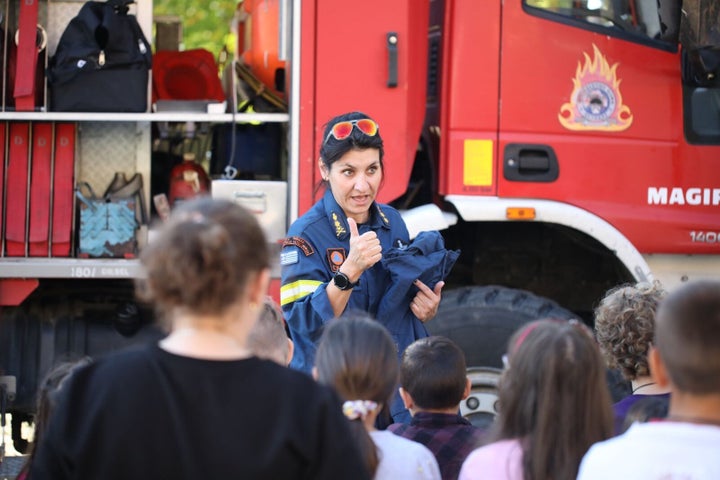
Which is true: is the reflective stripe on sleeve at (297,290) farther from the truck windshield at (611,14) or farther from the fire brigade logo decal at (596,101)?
the truck windshield at (611,14)

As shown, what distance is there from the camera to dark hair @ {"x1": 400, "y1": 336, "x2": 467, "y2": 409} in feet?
9.99

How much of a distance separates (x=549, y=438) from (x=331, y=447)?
669mm

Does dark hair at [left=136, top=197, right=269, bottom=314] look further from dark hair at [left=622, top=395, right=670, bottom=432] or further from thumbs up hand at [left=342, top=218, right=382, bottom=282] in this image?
thumbs up hand at [left=342, top=218, right=382, bottom=282]

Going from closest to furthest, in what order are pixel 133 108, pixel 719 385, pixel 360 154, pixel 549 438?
pixel 719 385 → pixel 549 438 → pixel 360 154 → pixel 133 108

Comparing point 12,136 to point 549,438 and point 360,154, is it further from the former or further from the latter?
point 549,438

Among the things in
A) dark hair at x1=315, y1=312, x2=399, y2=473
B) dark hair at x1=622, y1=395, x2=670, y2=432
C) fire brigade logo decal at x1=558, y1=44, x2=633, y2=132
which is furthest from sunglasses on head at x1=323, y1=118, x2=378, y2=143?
fire brigade logo decal at x1=558, y1=44, x2=633, y2=132

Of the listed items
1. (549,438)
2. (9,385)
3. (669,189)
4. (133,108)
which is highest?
(133,108)

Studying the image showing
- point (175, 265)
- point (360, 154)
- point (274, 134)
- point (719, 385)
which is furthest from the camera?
point (274, 134)

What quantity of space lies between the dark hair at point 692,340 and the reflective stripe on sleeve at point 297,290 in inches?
60.5

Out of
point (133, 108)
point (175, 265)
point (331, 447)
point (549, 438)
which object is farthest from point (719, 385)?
point (133, 108)

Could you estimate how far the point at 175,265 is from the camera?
188 cm

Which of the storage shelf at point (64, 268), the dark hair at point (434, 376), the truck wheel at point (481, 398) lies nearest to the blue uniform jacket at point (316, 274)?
the dark hair at point (434, 376)

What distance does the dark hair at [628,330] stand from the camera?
10.4 ft

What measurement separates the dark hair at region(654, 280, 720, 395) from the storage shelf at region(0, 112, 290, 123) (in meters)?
3.21
